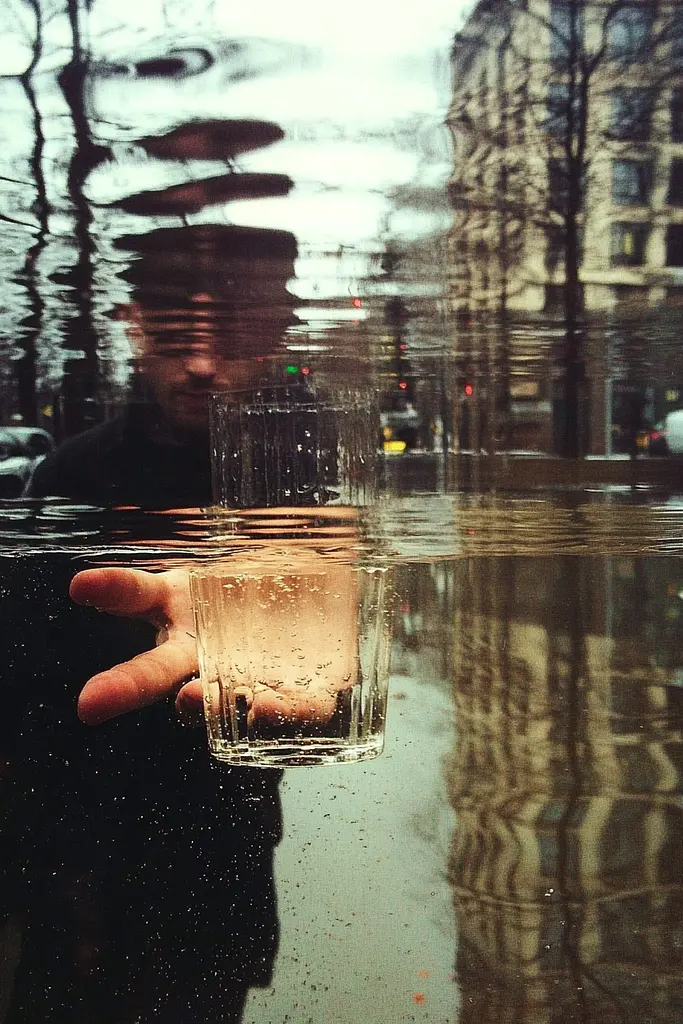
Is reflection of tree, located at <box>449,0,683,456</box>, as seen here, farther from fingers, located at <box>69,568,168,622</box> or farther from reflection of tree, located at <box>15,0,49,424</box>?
fingers, located at <box>69,568,168,622</box>

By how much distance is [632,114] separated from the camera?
1.38ft

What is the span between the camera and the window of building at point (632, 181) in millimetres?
426

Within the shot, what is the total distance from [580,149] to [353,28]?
0.36ft

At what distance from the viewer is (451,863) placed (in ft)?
2.31

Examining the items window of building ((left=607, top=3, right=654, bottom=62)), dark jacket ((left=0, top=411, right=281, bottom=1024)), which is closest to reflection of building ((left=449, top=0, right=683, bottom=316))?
window of building ((left=607, top=3, right=654, bottom=62))

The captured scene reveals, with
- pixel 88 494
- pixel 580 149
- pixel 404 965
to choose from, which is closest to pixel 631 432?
pixel 580 149

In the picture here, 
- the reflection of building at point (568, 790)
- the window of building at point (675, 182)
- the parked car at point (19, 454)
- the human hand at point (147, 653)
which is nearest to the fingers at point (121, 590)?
the human hand at point (147, 653)

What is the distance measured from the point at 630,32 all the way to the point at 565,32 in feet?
0.09

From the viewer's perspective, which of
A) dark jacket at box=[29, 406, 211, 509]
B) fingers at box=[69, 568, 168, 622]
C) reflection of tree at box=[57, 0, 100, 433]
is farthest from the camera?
fingers at box=[69, 568, 168, 622]

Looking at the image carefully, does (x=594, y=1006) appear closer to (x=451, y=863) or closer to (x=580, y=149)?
(x=451, y=863)

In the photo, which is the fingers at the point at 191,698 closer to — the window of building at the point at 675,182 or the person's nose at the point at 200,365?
the person's nose at the point at 200,365

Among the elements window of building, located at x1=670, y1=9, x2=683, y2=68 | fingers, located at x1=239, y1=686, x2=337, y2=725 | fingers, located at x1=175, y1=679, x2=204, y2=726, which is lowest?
fingers, located at x1=175, y1=679, x2=204, y2=726

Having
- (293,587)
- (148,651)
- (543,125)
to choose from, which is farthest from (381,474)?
(148,651)

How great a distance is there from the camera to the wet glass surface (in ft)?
1.33
